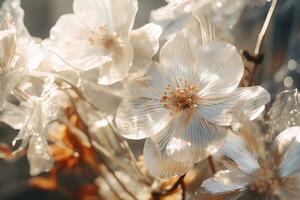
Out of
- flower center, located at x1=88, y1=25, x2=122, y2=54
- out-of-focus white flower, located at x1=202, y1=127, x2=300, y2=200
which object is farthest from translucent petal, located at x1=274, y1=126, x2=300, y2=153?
flower center, located at x1=88, y1=25, x2=122, y2=54

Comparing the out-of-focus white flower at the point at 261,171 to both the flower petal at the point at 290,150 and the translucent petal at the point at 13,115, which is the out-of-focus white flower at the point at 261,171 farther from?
the translucent petal at the point at 13,115

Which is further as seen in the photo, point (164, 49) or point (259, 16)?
point (259, 16)

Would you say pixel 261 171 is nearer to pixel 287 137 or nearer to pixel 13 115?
pixel 287 137

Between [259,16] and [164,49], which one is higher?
[164,49]

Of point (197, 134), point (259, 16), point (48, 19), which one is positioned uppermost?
point (197, 134)

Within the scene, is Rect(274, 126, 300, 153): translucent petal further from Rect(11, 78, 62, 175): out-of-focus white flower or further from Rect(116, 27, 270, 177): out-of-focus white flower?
Rect(11, 78, 62, 175): out-of-focus white flower

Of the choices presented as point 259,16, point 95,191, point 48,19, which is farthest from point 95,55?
point 48,19

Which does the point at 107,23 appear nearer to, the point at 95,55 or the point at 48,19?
the point at 95,55
